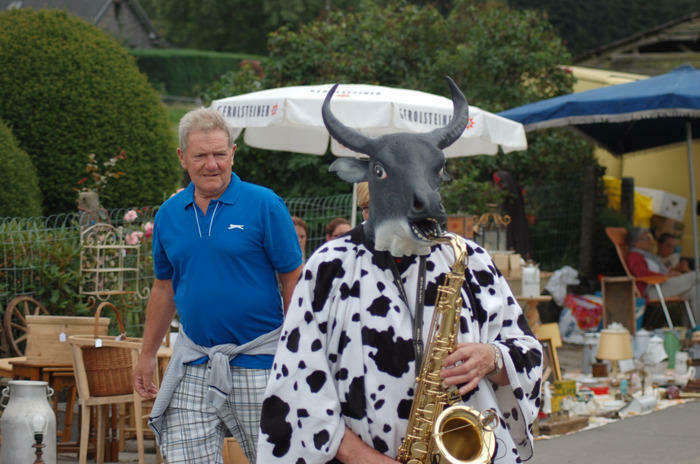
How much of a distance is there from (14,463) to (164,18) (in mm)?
47736

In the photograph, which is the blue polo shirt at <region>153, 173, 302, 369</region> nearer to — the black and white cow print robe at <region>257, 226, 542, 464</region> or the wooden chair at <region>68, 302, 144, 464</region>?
the black and white cow print robe at <region>257, 226, 542, 464</region>

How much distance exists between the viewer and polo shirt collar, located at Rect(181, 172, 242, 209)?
3.81 meters

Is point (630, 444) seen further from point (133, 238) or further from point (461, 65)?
point (461, 65)

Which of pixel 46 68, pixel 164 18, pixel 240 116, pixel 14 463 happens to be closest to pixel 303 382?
pixel 14 463

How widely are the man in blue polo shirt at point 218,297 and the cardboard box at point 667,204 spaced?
11644 mm

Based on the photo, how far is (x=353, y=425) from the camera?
2.62 meters

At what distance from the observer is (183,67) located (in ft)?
139

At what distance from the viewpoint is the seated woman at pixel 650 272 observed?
1183 centimetres

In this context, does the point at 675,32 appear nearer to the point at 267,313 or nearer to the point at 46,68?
the point at 46,68

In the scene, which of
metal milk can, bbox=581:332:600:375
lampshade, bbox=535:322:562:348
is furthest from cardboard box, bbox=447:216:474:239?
metal milk can, bbox=581:332:600:375

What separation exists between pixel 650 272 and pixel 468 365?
9942mm

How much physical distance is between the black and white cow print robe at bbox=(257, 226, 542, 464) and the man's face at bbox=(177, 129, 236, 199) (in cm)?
124

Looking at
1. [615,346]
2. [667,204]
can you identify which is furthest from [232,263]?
[667,204]

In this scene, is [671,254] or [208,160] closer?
[208,160]
